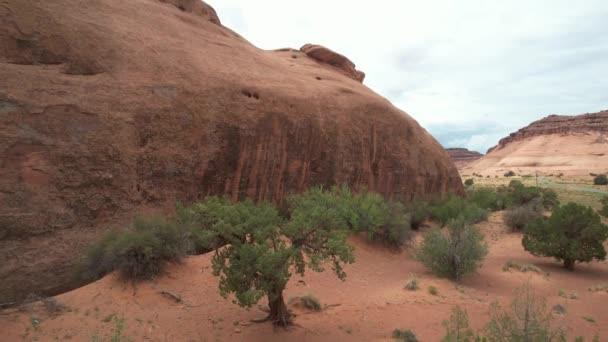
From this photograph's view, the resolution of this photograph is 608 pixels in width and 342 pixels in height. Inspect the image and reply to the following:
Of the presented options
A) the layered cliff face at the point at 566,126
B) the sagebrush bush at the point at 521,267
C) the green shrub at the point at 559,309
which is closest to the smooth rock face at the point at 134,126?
the sagebrush bush at the point at 521,267

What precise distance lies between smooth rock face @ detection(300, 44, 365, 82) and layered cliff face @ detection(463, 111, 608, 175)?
53.5 m

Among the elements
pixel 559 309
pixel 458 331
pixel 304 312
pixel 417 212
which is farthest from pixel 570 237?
pixel 304 312

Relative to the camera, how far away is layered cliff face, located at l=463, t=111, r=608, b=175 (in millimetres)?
64375

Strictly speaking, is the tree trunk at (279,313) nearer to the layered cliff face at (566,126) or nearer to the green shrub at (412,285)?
the green shrub at (412,285)

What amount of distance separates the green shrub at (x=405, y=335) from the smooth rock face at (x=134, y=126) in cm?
648

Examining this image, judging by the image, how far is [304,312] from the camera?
8055 millimetres

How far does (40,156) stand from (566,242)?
15.0 metres

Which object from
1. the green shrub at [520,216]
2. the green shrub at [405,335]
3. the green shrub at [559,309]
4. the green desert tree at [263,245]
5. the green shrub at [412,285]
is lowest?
the green shrub at [559,309]

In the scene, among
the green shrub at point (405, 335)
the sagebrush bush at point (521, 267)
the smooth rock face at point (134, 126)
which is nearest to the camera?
the green shrub at point (405, 335)

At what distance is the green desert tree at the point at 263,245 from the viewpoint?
6.11 m

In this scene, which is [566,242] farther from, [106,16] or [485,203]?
[106,16]

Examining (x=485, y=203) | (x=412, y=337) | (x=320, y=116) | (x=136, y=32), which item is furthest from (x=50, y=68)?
(x=485, y=203)

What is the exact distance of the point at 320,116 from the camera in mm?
14531

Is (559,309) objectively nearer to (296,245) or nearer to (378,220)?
(378,220)
